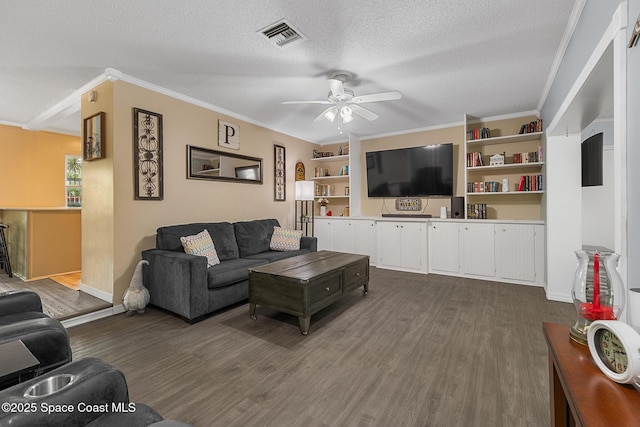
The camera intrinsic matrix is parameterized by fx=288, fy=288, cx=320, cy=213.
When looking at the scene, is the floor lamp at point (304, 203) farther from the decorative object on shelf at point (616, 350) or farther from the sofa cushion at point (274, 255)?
the decorative object on shelf at point (616, 350)

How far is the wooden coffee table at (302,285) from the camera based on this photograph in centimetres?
253

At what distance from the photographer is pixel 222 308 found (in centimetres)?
314

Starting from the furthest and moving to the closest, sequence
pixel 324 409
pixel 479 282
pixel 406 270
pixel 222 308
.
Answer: pixel 406 270 < pixel 479 282 < pixel 222 308 < pixel 324 409

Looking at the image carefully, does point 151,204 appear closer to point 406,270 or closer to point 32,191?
point 32,191

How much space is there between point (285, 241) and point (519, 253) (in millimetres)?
3337

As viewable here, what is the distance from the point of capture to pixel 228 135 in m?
4.32

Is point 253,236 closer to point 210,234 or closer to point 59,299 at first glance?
point 210,234

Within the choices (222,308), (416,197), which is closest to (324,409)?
(222,308)

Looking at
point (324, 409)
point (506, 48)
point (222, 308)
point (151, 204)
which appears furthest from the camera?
point (151, 204)

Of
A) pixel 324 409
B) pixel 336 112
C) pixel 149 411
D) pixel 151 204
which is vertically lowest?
pixel 324 409

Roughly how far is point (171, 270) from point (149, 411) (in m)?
2.16

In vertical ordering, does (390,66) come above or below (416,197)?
above

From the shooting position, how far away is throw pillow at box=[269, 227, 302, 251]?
4316 millimetres

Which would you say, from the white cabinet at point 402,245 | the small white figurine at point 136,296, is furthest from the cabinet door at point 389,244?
the small white figurine at point 136,296
